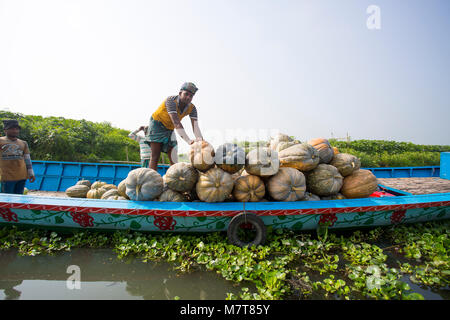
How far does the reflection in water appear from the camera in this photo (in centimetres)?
234

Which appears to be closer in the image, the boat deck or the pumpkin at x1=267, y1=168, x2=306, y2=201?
the pumpkin at x1=267, y1=168, x2=306, y2=201

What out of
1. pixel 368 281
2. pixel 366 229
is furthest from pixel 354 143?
pixel 368 281

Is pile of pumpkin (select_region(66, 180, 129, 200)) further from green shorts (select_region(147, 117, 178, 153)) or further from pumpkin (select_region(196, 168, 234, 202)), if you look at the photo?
pumpkin (select_region(196, 168, 234, 202))

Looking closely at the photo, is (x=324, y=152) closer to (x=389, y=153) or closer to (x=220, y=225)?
(x=220, y=225)

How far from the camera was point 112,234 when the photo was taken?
338 cm

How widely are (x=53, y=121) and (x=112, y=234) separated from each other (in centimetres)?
1436

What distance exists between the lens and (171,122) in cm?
443

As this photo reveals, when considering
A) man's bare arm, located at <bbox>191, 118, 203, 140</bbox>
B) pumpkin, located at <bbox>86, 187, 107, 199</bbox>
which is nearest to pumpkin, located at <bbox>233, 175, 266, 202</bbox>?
man's bare arm, located at <bbox>191, 118, 203, 140</bbox>

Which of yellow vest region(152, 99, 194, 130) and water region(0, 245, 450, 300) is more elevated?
yellow vest region(152, 99, 194, 130)

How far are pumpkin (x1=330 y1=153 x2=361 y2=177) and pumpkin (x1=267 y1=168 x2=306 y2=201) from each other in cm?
81

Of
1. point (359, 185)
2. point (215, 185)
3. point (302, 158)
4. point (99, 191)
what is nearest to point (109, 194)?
point (99, 191)

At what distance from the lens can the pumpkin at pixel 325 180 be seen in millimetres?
3395

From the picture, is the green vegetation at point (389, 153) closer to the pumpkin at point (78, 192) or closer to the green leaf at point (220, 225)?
the green leaf at point (220, 225)
